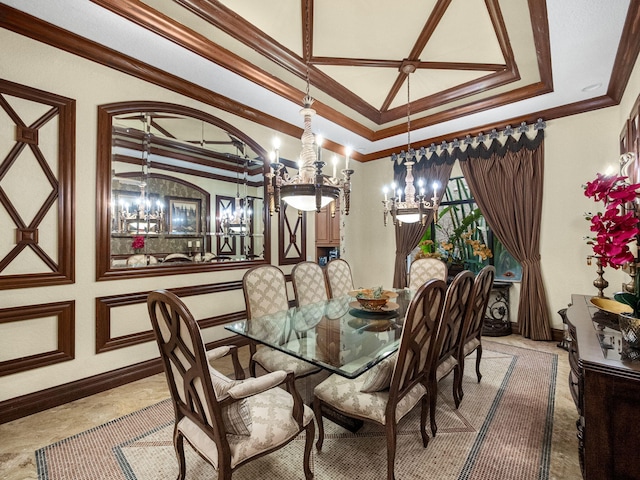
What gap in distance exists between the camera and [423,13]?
7.93 ft

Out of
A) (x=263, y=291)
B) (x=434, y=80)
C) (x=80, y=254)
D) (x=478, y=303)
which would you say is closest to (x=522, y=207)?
(x=434, y=80)

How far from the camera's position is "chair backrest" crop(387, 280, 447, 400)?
1446mm

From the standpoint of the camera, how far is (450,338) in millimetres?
2121

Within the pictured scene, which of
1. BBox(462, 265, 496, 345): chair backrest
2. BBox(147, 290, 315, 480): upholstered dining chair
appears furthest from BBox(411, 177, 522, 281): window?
BBox(147, 290, 315, 480): upholstered dining chair

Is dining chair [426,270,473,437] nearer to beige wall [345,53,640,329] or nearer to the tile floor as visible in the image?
the tile floor

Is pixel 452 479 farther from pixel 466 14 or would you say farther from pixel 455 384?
pixel 466 14

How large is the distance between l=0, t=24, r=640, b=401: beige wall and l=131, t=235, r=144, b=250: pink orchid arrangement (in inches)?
12.2

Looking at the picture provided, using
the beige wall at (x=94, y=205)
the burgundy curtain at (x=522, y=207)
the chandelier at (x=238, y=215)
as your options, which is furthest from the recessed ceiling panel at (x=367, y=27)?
the burgundy curtain at (x=522, y=207)

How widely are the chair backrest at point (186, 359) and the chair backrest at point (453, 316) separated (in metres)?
1.30

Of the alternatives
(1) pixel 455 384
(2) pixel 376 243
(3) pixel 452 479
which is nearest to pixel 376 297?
(1) pixel 455 384

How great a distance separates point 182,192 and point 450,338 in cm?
284

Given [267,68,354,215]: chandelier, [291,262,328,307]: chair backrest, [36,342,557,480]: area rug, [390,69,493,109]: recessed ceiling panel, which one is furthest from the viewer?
[390,69,493,109]: recessed ceiling panel

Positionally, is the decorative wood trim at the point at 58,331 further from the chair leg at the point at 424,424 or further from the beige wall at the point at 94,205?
the chair leg at the point at 424,424

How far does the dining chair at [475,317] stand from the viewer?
7.34 ft
